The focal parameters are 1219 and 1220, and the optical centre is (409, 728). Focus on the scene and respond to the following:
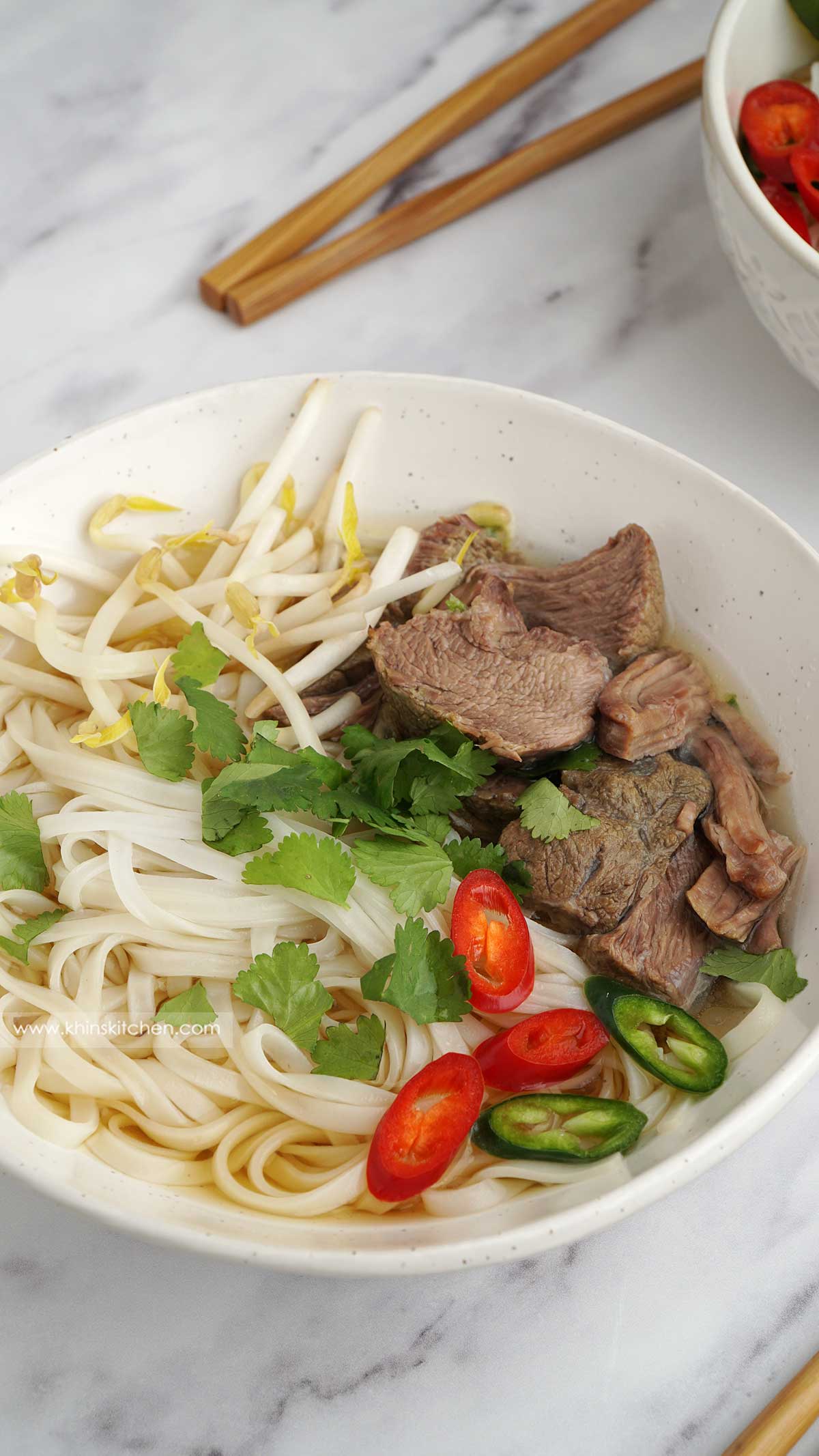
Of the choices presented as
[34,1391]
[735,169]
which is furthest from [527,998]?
[735,169]

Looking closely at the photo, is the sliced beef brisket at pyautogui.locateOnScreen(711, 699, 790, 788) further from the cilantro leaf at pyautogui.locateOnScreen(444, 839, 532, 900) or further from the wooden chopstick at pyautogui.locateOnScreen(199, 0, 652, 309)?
the wooden chopstick at pyautogui.locateOnScreen(199, 0, 652, 309)

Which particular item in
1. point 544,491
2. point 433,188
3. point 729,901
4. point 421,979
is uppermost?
point 433,188

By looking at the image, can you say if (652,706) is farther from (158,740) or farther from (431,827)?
(158,740)

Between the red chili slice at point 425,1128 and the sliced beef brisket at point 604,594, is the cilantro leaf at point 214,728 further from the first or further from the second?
the red chili slice at point 425,1128

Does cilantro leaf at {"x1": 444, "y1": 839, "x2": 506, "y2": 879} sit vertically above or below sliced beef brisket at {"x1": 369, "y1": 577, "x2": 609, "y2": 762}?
below

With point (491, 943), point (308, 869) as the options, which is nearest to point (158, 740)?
point (308, 869)

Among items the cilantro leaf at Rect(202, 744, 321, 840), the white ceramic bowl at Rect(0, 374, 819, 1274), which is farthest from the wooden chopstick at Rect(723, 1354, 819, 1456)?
the cilantro leaf at Rect(202, 744, 321, 840)

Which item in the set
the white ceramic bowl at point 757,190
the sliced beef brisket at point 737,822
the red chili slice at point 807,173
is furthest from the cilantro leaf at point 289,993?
A: the red chili slice at point 807,173

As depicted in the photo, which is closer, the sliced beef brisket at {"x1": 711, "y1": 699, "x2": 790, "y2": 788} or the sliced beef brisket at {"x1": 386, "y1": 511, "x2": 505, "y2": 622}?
the sliced beef brisket at {"x1": 711, "y1": 699, "x2": 790, "y2": 788}

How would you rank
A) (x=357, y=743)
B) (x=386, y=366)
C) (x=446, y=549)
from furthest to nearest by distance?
(x=386, y=366) < (x=446, y=549) < (x=357, y=743)
